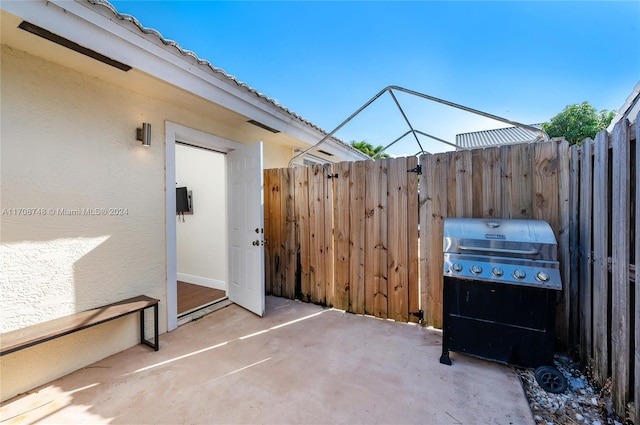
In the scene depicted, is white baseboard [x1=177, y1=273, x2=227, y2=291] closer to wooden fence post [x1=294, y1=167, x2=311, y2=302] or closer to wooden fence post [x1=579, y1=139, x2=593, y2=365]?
wooden fence post [x1=294, y1=167, x2=311, y2=302]

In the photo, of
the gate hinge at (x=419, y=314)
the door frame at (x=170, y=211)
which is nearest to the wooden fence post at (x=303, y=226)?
the gate hinge at (x=419, y=314)

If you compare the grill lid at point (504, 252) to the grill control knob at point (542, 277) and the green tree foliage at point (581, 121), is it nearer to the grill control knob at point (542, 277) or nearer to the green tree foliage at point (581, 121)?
the grill control knob at point (542, 277)

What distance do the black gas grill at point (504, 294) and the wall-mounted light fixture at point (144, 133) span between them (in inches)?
141

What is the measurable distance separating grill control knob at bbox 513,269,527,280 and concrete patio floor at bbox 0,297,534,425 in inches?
36.2

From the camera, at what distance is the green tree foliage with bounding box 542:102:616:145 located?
419 inches

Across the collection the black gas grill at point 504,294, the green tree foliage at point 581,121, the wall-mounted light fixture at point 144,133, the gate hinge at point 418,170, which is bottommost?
the black gas grill at point 504,294

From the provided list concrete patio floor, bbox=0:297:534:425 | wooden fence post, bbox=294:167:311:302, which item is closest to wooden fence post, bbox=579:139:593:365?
concrete patio floor, bbox=0:297:534:425

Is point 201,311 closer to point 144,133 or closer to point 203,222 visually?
point 203,222

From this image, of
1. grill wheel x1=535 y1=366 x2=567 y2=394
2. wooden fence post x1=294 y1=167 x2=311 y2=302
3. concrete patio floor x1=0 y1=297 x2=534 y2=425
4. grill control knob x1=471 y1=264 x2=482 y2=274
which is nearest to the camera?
concrete patio floor x1=0 y1=297 x2=534 y2=425

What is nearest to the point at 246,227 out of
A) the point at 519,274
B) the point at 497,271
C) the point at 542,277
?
the point at 497,271

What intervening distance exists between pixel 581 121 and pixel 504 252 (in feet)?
44.7

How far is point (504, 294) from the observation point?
7.38 ft

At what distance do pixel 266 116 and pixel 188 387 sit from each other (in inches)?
144

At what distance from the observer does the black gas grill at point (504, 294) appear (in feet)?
7.02
